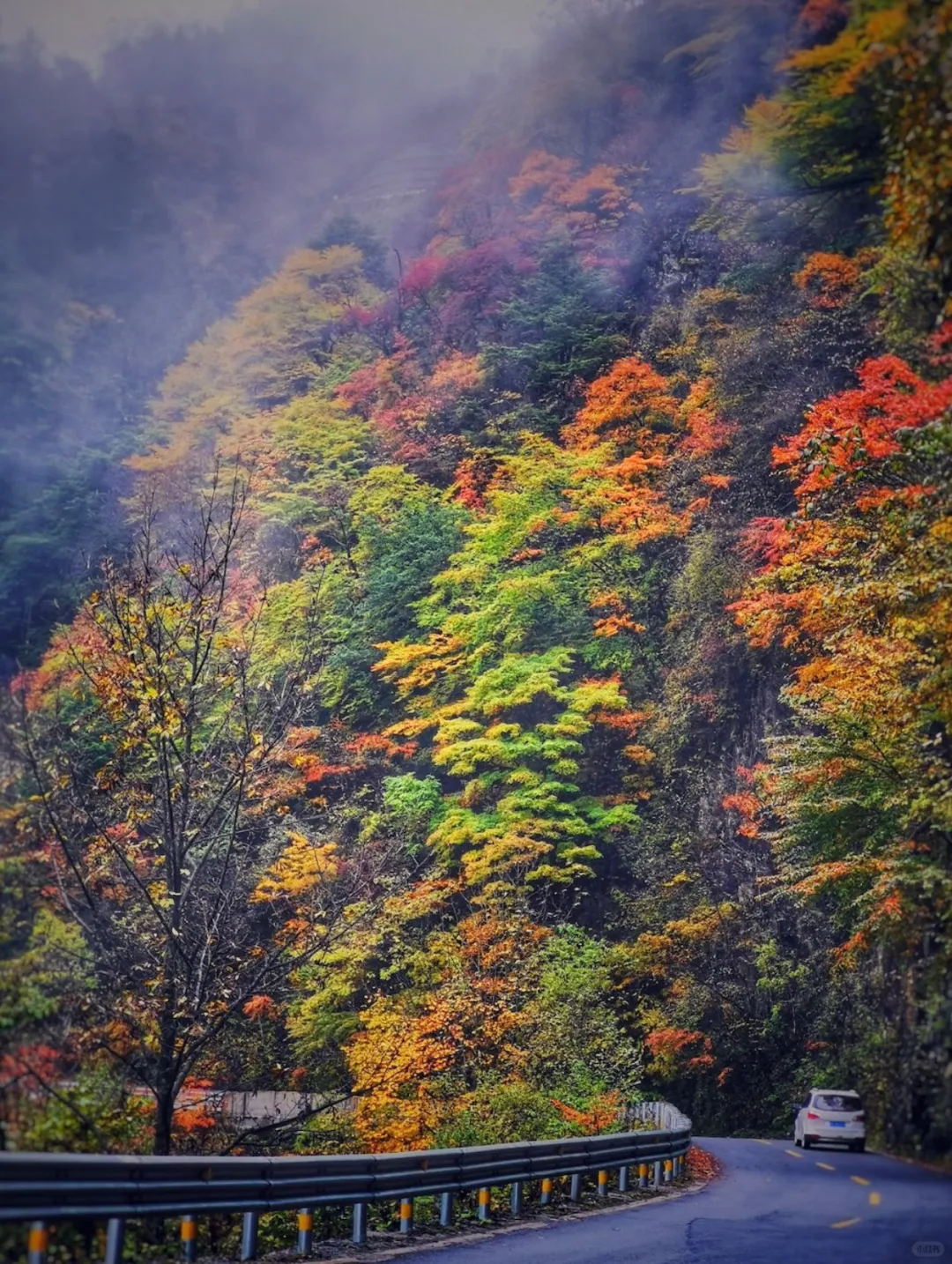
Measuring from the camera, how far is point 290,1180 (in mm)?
6875

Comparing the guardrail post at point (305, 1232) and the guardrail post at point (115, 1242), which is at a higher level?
the guardrail post at point (115, 1242)

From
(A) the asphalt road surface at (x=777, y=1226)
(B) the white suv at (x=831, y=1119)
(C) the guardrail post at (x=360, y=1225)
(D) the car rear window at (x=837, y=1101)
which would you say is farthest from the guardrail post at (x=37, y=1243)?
(D) the car rear window at (x=837, y=1101)

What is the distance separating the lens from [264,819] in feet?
46.9

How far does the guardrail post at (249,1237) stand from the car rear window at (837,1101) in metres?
5.88

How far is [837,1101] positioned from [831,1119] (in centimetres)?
17

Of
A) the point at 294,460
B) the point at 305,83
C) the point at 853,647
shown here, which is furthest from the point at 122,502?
the point at 853,647

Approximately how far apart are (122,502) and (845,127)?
1086cm

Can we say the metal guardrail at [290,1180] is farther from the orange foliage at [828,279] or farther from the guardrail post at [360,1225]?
the orange foliage at [828,279]

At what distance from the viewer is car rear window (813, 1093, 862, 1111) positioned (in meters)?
10.3

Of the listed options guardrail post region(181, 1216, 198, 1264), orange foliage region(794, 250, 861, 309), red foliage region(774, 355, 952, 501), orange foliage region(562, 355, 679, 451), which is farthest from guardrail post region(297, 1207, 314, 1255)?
orange foliage region(794, 250, 861, 309)

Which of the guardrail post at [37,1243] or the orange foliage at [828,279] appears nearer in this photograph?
the guardrail post at [37,1243]

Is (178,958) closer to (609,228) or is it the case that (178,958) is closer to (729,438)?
(729,438)

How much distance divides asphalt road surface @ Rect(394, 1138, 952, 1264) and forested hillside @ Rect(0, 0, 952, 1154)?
1.80 ft

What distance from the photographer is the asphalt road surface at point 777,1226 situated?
7098 millimetres
